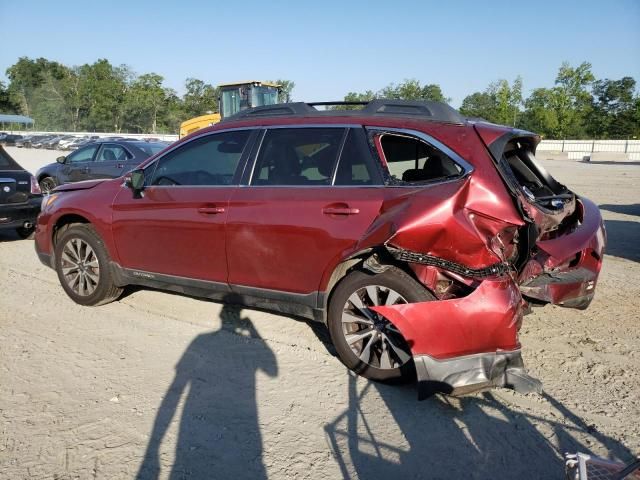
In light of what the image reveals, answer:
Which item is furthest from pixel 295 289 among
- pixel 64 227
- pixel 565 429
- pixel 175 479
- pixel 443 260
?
pixel 64 227

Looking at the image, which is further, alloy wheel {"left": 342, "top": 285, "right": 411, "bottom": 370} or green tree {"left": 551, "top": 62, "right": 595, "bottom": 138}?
green tree {"left": 551, "top": 62, "right": 595, "bottom": 138}

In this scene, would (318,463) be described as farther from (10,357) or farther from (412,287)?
(10,357)

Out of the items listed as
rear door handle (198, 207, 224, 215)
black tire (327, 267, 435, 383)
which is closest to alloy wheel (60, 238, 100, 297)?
rear door handle (198, 207, 224, 215)

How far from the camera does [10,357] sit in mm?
3910

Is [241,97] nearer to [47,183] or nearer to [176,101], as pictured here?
[47,183]

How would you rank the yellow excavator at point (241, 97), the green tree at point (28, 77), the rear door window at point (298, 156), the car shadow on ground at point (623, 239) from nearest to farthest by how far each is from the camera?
the rear door window at point (298, 156)
the car shadow on ground at point (623, 239)
the yellow excavator at point (241, 97)
the green tree at point (28, 77)

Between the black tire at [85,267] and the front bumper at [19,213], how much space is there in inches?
129

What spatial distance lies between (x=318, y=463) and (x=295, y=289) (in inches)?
55.7

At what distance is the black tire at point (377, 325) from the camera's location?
10.9ft

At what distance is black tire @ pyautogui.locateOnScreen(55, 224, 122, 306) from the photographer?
4.89 m

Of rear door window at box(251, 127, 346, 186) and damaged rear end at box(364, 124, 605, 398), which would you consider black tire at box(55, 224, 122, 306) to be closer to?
rear door window at box(251, 127, 346, 186)

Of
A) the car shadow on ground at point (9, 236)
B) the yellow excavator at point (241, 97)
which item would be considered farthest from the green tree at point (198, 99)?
the car shadow on ground at point (9, 236)

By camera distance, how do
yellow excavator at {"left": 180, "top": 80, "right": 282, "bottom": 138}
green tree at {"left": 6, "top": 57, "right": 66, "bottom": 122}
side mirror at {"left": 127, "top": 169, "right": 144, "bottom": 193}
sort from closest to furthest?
side mirror at {"left": 127, "top": 169, "right": 144, "bottom": 193}
yellow excavator at {"left": 180, "top": 80, "right": 282, "bottom": 138}
green tree at {"left": 6, "top": 57, "right": 66, "bottom": 122}

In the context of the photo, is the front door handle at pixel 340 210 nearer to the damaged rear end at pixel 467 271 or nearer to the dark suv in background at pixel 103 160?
the damaged rear end at pixel 467 271
